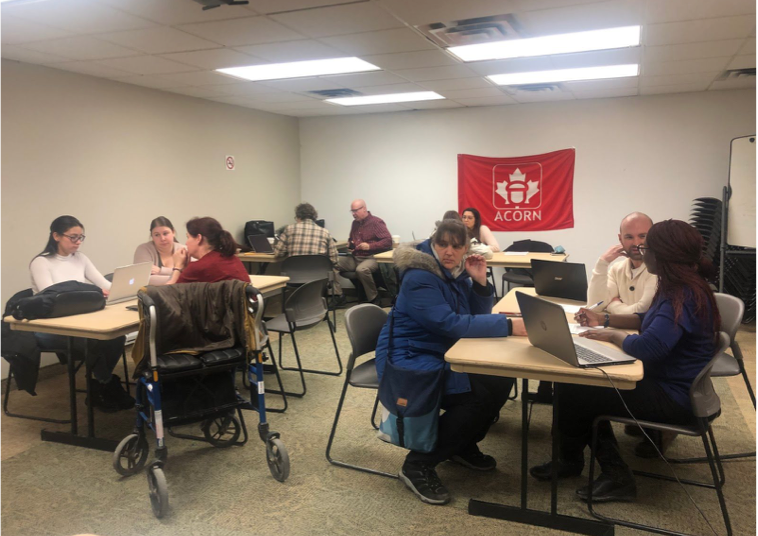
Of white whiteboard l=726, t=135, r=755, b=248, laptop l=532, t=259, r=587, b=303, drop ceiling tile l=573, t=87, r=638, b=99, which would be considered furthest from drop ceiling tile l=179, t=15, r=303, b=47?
white whiteboard l=726, t=135, r=755, b=248

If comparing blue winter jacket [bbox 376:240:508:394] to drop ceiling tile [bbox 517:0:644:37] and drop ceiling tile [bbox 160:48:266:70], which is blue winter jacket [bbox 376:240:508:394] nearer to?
drop ceiling tile [bbox 517:0:644:37]

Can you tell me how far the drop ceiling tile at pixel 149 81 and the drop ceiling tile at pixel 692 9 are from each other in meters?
3.76

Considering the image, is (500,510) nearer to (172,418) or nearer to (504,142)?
(172,418)

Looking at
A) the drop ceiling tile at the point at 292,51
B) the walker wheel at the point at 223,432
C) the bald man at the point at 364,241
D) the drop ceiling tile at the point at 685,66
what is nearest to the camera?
the walker wheel at the point at 223,432

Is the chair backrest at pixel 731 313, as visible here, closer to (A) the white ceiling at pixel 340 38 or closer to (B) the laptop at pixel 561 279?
(B) the laptop at pixel 561 279

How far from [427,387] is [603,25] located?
8.05ft

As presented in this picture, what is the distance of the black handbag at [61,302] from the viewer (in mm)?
2951

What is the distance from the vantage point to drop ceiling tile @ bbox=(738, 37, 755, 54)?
388cm

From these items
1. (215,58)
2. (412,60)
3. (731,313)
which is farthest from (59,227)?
(731,313)

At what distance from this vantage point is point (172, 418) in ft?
8.58

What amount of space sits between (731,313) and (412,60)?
2793mm

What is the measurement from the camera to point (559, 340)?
83.4 inches

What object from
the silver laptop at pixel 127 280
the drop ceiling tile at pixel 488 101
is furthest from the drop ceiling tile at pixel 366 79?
the silver laptop at pixel 127 280

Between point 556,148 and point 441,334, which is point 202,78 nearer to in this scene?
point 441,334
